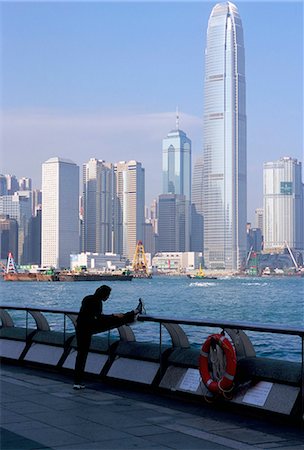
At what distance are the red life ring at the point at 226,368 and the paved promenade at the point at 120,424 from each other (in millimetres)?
306

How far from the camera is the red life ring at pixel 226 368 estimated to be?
9.88m

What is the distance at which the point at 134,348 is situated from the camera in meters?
12.3

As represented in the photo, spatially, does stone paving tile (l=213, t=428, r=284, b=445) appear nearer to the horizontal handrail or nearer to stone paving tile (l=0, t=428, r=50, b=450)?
the horizontal handrail

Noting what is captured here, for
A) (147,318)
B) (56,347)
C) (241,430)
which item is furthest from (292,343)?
(241,430)

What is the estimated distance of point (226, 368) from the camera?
391 inches

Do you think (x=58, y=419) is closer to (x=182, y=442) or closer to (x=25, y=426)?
(x=25, y=426)

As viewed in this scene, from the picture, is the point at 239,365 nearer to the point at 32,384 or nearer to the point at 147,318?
the point at 147,318

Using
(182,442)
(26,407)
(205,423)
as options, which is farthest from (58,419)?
(182,442)

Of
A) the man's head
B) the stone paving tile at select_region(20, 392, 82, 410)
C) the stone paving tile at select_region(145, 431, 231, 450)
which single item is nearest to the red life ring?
the stone paving tile at select_region(145, 431, 231, 450)

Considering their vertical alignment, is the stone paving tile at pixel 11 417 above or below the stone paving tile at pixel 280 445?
above

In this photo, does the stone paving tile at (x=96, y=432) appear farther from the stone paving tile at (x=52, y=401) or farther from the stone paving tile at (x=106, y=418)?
the stone paving tile at (x=52, y=401)

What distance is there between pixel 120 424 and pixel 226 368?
1534 millimetres

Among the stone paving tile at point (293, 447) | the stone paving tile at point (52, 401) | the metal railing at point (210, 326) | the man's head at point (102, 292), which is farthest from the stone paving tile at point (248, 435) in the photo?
the man's head at point (102, 292)

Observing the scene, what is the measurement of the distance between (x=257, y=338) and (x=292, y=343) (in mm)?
1677
